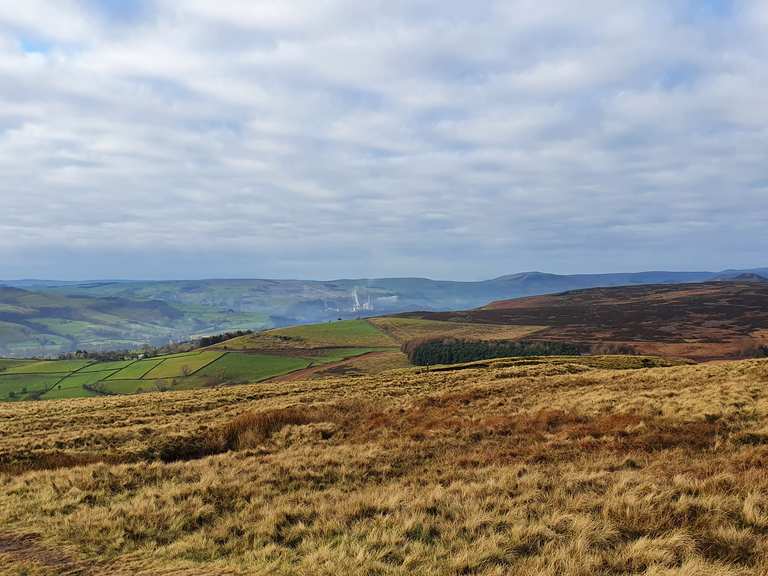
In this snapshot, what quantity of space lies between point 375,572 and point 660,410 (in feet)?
52.4

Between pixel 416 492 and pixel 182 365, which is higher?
pixel 416 492

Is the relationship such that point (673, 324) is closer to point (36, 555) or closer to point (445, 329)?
point (445, 329)

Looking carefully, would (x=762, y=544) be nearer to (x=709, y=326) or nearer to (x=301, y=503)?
(x=301, y=503)

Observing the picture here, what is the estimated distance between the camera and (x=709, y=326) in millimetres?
135125

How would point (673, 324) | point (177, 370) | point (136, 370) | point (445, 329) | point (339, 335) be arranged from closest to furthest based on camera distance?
point (177, 370)
point (136, 370)
point (673, 324)
point (339, 335)
point (445, 329)

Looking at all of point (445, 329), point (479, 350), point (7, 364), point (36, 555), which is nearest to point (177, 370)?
point (7, 364)

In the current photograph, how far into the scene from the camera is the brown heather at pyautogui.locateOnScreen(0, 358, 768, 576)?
748 cm

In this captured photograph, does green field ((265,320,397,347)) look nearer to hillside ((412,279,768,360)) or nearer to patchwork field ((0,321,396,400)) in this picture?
patchwork field ((0,321,396,400))

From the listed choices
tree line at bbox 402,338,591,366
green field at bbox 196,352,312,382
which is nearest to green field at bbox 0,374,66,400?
green field at bbox 196,352,312,382

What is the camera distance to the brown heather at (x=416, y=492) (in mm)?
7480

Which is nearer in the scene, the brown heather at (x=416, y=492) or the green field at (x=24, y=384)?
the brown heather at (x=416, y=492)

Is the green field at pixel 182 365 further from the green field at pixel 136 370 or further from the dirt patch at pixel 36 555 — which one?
the dirt patch at pixel 36 555

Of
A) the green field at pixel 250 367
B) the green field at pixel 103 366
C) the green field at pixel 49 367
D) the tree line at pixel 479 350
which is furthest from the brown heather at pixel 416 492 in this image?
the green field at pixel 49 367

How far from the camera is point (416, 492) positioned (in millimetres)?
10938
